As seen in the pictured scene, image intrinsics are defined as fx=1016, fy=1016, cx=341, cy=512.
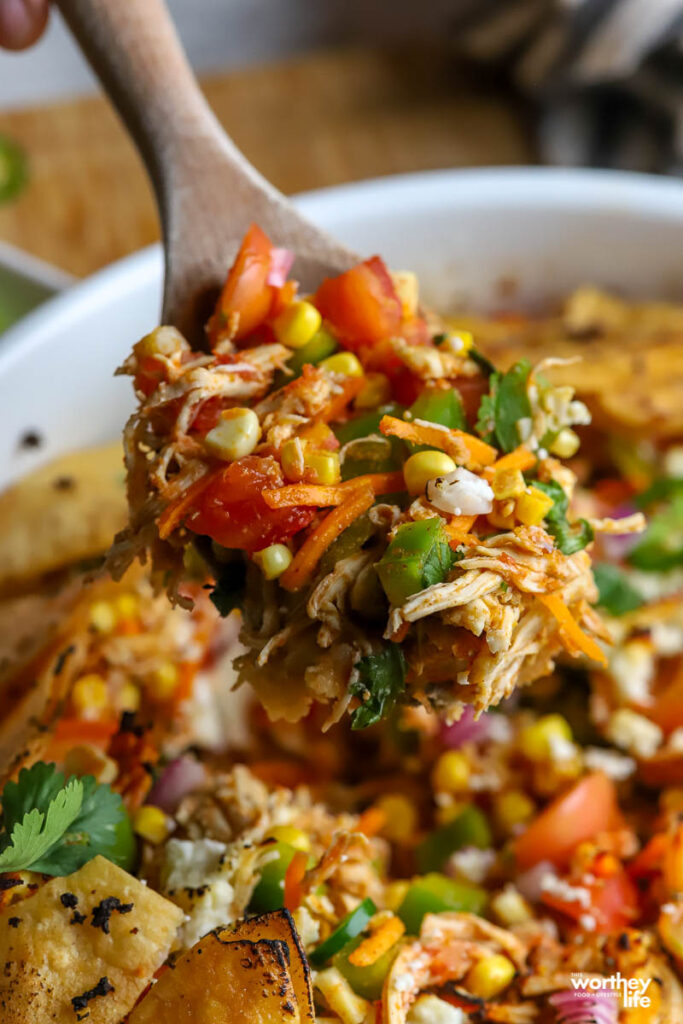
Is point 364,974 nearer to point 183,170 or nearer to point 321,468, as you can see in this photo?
point 321,468

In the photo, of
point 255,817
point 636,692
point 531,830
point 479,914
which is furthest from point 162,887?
point 636,692

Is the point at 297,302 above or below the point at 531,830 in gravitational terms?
above

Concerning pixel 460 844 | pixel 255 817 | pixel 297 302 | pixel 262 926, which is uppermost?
pixel 297 302

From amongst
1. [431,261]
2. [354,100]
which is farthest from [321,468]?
[354,100]

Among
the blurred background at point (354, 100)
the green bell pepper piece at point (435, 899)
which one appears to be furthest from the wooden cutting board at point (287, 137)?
the green bell pepper piece at point (435, 899)

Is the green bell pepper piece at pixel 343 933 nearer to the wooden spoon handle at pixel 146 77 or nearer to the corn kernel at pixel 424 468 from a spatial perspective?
the corn kernel at pixel 424 468

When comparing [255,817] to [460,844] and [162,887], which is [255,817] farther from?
[460,844]

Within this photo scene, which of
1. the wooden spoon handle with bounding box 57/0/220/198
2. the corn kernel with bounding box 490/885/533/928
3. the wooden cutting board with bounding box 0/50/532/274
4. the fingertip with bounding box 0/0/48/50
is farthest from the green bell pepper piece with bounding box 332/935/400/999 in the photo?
the wooden cutting board with bounding box 0/50/532/274
